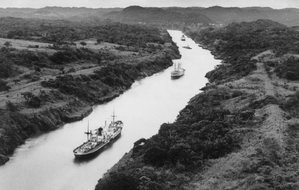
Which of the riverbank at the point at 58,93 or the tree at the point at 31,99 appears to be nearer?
the riverbank at the point at 58,93

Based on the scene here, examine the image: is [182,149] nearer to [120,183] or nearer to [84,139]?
[120,183]

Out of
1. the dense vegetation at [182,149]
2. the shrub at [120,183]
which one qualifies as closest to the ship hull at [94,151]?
the dense vegetation at [182,149]

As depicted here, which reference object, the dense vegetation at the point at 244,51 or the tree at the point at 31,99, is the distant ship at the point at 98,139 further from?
the dense vegetation at the point at 244,51

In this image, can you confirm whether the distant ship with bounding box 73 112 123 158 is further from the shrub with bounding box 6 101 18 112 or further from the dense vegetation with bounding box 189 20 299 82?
the dense vegetation with bounding box 189 20 299 82

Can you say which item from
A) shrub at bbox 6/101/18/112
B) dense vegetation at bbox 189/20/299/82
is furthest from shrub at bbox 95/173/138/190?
dense vegetation at bbox 189/20/299/82

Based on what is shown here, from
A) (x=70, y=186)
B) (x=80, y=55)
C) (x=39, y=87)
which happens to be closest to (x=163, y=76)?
(x=80, y=55)

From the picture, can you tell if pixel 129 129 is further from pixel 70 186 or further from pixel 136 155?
pixel 70 186

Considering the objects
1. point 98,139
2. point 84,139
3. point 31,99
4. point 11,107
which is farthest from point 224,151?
point 31,99
